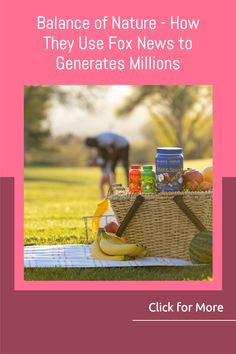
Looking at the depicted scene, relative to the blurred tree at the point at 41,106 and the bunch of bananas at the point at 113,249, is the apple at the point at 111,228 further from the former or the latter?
the blurred tree at the point at 41,106

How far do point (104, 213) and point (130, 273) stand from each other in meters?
1.57

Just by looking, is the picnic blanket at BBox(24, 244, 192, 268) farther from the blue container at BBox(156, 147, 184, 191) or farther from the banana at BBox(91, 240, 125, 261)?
the blue container at BBox(156, 147, 184, 191)

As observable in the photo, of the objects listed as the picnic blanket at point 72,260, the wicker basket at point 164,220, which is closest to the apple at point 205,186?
the wicker basket at point 164,220

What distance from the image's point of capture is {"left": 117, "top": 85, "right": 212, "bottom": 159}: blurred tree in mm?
28941

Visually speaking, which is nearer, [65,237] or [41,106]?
[65,237]

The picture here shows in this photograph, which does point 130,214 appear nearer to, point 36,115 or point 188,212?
point 188,212

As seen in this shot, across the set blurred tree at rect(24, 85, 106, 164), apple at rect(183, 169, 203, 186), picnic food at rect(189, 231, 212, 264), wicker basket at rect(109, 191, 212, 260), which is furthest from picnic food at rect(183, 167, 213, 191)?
blurred tree at rect(24, 85, 106, 164)

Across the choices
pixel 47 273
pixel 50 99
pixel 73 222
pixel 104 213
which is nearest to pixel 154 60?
pixel 47 273

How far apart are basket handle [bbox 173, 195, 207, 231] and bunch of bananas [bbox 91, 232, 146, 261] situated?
16.3 inches

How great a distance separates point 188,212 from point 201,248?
28 centimetres

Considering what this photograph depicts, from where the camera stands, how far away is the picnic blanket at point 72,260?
196 inches

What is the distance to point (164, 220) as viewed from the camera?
207 inches

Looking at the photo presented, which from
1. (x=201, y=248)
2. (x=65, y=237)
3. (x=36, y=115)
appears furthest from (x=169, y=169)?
(x=36, y=115)

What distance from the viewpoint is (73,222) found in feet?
25.7
